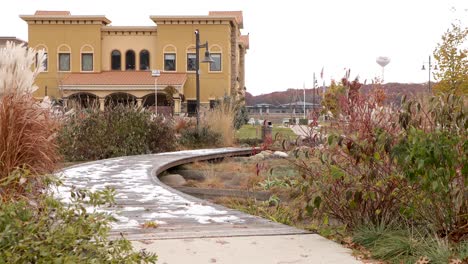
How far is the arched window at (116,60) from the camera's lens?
4281cm

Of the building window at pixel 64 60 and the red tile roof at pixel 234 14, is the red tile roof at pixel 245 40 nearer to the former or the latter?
the red tile roof at pixel 234 14

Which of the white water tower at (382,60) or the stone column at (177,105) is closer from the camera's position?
the white water tower at (382,60)

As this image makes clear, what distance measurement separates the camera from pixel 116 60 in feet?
141

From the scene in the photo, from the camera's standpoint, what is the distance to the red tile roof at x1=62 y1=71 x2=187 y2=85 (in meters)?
40.3

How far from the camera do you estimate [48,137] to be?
19.0 feet

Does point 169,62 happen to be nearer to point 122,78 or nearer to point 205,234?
point 122,78

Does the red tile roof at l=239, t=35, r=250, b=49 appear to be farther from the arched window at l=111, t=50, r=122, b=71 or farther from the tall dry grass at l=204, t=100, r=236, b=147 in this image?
the tall dry grass at l=204, t=100, r=236, b=147

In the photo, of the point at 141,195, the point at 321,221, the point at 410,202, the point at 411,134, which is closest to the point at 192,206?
the point at 141,195

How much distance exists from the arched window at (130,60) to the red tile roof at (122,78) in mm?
727

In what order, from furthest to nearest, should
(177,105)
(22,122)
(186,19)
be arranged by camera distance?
(186,19)
(177,105)
(22,122)

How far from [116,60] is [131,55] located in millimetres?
1357

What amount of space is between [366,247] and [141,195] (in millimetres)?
3890

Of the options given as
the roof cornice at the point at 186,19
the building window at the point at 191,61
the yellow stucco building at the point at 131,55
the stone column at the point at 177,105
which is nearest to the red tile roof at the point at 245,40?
the yellow stucco building at the point at 131,55

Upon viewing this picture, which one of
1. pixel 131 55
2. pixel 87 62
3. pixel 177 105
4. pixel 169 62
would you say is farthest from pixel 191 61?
pixel 87 62
